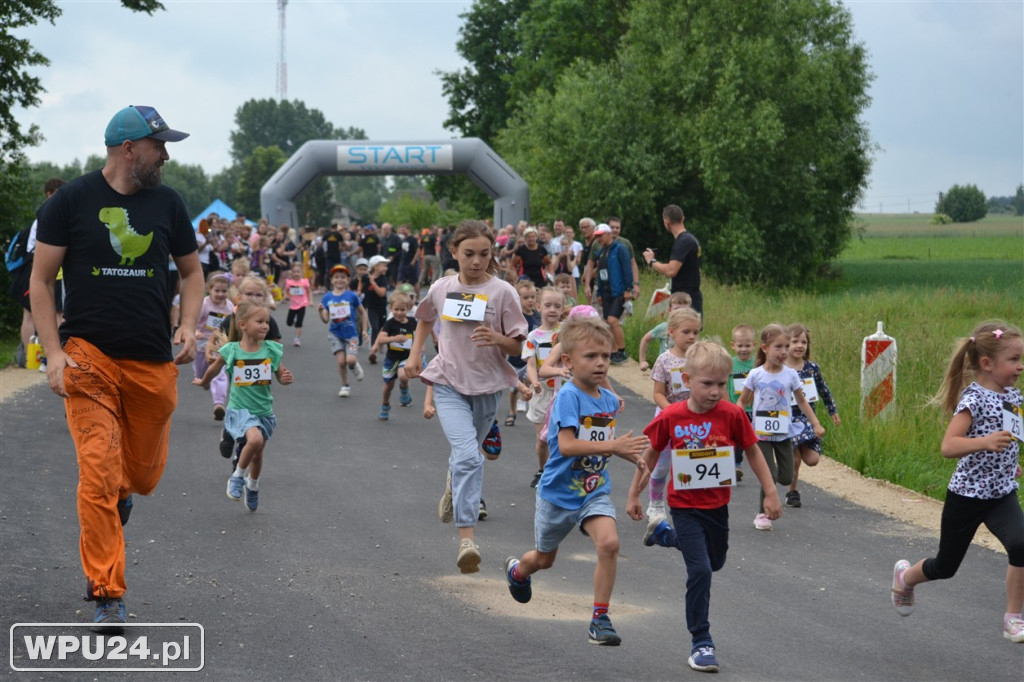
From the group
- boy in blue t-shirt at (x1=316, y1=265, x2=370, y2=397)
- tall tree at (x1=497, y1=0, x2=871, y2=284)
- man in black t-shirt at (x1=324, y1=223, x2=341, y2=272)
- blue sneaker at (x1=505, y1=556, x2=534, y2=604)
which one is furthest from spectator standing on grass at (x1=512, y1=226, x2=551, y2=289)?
tall tree at (x1=497, y1=0, x2=871, y2=284)

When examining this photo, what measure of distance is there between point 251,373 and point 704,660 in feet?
15.2

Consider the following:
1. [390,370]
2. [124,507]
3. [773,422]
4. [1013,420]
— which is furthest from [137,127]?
[390,370]

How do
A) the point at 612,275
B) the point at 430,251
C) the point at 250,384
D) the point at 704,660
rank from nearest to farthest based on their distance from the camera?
the point at 704,660
the point at 250,384
the point at 612,275
the point at 430,251

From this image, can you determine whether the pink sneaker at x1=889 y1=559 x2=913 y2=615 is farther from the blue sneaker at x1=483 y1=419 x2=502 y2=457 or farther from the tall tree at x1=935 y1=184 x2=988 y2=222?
the tall tree at x1=935 y1=184 x2=988 y2=222

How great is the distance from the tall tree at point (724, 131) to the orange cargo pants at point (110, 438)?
108 ft

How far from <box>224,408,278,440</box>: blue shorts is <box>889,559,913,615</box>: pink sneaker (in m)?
4.51

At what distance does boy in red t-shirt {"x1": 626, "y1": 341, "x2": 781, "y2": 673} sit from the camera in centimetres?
596

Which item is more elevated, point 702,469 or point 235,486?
point 702,469

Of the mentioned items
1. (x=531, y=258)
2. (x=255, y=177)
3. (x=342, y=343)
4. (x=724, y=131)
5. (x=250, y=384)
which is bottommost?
(x=342, y=343)

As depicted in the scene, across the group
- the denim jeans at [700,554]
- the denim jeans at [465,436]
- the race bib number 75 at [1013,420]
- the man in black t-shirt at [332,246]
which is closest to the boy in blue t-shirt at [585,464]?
the denim jeans at [700,554]

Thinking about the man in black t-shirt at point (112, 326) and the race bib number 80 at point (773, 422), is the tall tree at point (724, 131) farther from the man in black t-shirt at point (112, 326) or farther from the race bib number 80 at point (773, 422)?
the man in black t-shirt at point (112, 326)

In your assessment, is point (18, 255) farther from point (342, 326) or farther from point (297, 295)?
point (297, 295)

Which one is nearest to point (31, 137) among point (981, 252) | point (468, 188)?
point (468, 188)

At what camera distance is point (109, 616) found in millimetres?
5789
